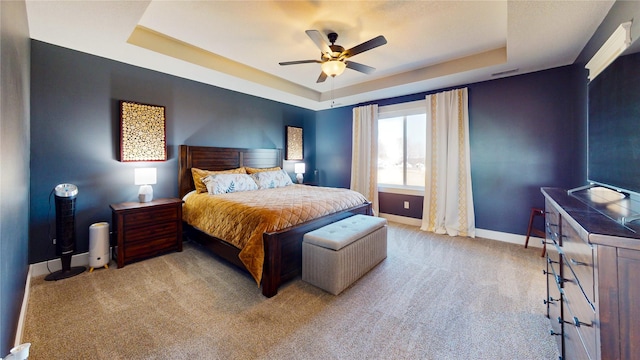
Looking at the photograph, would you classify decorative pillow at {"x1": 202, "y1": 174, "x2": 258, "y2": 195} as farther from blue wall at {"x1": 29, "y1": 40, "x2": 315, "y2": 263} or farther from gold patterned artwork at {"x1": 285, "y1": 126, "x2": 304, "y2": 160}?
gold patterned artwork at {"x1": 285, "y1": 126, "x2": 304, "y2": 160}

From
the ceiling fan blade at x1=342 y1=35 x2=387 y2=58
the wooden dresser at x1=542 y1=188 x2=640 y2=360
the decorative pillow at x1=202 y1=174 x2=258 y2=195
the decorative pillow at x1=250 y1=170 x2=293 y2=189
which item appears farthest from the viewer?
the decorative pillow at x1=250 y1=170 x2=293 y2=189

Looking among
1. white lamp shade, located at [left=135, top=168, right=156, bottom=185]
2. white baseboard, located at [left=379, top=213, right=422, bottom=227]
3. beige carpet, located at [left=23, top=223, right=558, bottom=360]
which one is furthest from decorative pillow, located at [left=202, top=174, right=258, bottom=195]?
white baseboard, located at [left=379, top=213, right=422, bottom=227]

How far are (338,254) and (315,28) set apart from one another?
2.46 m

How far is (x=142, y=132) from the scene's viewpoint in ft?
11.2

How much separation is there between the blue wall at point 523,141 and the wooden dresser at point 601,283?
251cm

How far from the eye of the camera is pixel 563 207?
136 cm

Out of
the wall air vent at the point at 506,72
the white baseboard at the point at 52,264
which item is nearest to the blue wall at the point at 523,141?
the wall air vent at the point at 506,72

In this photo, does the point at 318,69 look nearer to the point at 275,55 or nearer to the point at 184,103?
the point at 275,55

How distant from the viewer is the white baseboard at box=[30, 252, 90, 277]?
105 inches

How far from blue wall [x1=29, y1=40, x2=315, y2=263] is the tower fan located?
11.8 inches

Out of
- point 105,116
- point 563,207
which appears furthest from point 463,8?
point 105,116

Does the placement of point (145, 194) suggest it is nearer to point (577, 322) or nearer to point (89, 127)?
point (89, 127)

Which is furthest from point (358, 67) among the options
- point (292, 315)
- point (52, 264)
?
point (52, 264)

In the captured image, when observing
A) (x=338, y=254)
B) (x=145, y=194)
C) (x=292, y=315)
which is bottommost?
(x=292, y=315)
